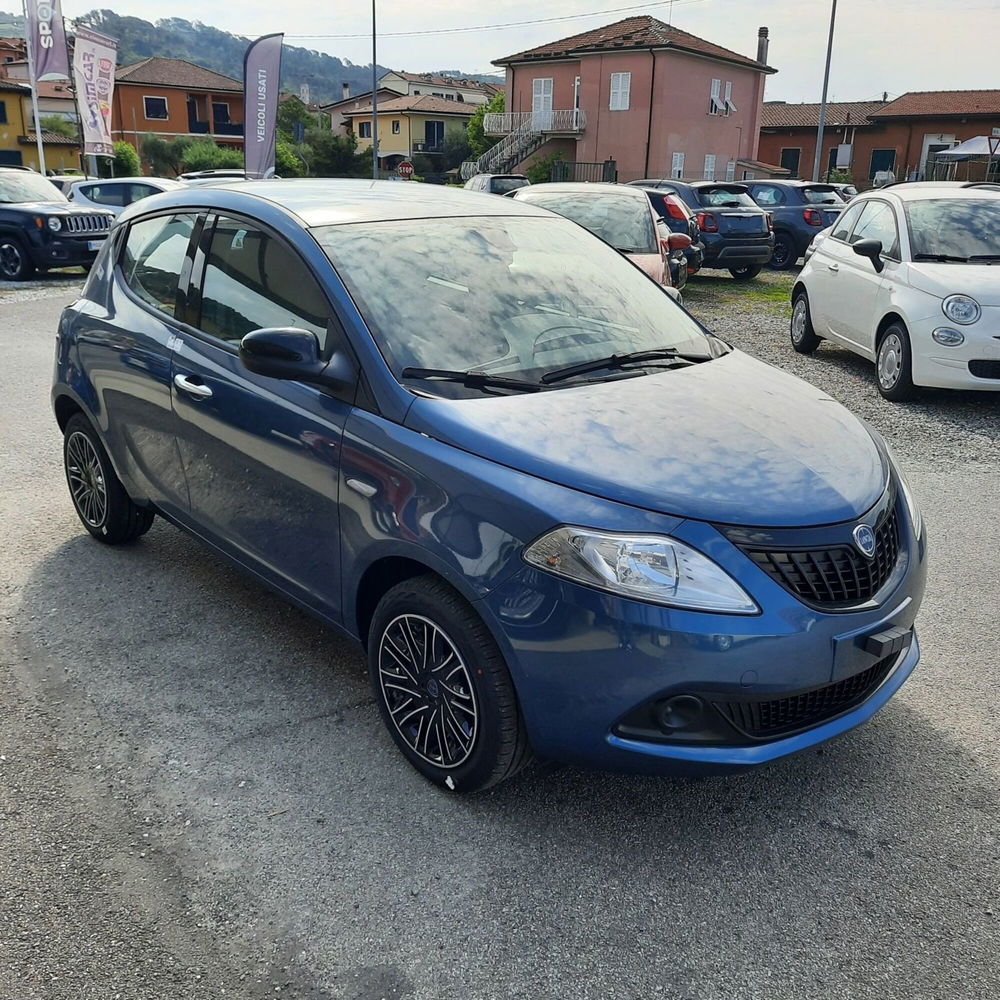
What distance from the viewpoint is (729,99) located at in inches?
2088

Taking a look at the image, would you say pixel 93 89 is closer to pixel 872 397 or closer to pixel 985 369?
pixel 872 397

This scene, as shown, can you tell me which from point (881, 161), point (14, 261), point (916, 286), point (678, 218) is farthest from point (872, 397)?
point (881, 161)

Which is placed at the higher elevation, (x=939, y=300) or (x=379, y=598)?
(x=939, y=300)

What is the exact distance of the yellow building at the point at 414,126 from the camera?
256 feet

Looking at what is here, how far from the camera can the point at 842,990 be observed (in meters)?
2.31

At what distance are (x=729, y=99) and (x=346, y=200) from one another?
55.0 m

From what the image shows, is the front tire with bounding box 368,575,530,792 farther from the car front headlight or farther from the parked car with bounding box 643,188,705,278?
the parked car with bounding box 643,188,705,278

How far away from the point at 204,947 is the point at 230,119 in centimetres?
7936

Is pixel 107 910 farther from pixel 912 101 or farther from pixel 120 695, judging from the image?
pixel 912 101

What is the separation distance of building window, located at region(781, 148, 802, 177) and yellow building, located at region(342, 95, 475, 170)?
85.6 feet

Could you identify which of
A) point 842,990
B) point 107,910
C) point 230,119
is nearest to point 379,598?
point 107,910

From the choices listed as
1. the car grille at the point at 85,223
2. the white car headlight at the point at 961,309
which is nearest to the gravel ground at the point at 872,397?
the white car headlight at the point at 961,309

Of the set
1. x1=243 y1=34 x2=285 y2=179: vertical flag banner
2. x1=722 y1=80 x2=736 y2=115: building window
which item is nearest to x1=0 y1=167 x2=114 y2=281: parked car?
x1=243 y1=34 x2=285 y2=179: vertical flag banner

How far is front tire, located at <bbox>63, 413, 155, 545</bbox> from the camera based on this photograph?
4.63 meters
